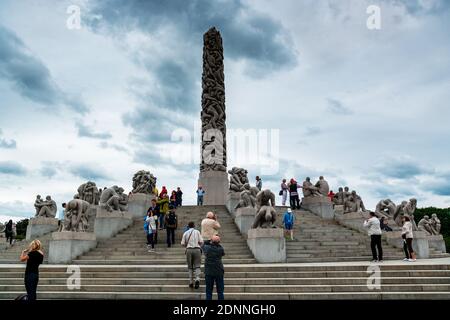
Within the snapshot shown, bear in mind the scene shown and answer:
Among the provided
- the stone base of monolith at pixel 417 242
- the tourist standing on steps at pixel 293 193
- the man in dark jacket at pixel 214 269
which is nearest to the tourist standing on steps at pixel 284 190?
the tourist standing on steps at pixel 293 193

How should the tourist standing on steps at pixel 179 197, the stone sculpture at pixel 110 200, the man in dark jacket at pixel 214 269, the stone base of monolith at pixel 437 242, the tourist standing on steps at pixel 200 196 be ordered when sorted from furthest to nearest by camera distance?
the tourist standing on steps at pixel 200 196
the tourist standing on steps at pixel 179 197
the stone base of monolith at pixel 437 242
the stone sculpture at pixel 110 200
the man in dark jacket at pixel 214 269

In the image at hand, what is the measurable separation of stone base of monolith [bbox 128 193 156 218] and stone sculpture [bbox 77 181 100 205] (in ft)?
6.56

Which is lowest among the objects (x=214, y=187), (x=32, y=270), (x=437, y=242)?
(x=32, y=270)

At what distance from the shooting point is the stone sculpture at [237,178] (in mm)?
20703

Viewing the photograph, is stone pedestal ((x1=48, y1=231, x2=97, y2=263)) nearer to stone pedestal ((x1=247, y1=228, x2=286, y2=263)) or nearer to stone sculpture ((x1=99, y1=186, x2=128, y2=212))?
stone sculpture ((x1=99, y1=186, x2=128, y2=212))

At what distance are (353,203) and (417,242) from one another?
4282 millimetres

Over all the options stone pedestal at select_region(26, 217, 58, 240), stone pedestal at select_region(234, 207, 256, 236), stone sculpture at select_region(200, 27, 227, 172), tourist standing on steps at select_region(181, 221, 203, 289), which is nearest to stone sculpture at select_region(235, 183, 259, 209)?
stone pedestal at select_region(234, 207, 256, 236)

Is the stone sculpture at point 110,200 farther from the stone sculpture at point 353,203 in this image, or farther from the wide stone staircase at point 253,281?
the stone sculpture at point 353,203

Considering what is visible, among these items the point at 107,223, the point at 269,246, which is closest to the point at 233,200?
the point at 107,223

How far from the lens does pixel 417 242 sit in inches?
598

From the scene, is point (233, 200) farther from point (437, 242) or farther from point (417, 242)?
point (437, 242)

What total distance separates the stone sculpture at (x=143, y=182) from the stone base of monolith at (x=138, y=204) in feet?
1.17
